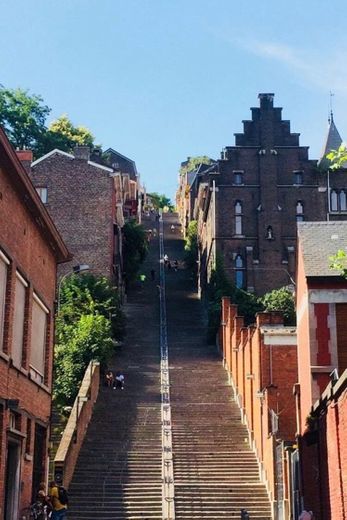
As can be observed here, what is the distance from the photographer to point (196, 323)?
2100 inches

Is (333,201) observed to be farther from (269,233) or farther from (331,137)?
(331,137)

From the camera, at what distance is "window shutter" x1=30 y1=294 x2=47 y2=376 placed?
20.7 meters

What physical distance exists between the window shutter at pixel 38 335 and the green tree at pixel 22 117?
4810cm

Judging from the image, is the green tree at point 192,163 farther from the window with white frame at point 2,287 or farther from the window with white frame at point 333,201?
the window with white frame at point 2,287

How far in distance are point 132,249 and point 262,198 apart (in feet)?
37.8

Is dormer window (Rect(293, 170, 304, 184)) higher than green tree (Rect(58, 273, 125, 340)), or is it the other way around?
dormer window (Rect(293, 170, 304, 184))

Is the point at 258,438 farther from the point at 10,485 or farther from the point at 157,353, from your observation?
the point at 157,353

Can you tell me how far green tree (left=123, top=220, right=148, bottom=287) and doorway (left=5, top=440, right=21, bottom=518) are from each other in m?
45.0

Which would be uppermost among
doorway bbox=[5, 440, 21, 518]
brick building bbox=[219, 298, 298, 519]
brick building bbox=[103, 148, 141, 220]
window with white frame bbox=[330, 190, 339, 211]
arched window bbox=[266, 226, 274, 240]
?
brick building bbox=[103, 148, 141, 220]

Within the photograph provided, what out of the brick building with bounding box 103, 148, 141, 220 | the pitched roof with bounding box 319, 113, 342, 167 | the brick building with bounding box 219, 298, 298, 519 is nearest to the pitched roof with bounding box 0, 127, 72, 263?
the brick building with bounding box 219, 298, 298, 519

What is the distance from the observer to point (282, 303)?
1953 inches

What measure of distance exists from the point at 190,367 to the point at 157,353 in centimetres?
395

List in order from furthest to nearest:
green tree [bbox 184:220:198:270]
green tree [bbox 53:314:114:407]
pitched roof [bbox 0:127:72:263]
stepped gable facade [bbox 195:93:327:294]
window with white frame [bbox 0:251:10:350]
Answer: green tree [bbox 184:220:198:270] < stepped gable facade [bbox 195:93:327:294] < green tree [bbox 53:314:114:407] < window with white frame [bbox 0:251:10:350] < pitched roof [bbox 0:127:72:263]

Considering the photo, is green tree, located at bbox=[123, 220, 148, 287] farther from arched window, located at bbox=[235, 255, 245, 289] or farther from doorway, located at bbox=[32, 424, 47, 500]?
doorway, located at bbox=[32, 424, 47, 500]
